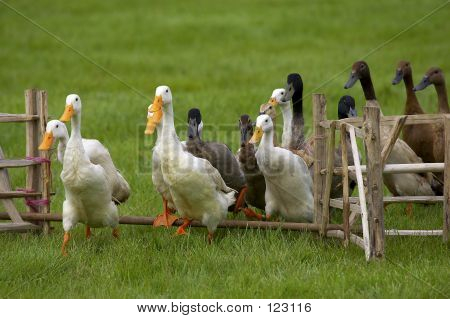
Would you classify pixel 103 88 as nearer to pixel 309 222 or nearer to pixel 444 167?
Answer: pixel 309 222

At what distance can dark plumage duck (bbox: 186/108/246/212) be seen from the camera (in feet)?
27.3

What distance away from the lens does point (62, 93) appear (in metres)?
16.6

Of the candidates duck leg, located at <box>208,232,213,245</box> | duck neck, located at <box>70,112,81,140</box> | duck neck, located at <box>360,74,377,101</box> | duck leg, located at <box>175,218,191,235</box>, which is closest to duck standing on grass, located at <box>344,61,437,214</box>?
duck neck, located at <box>360,74,377,101</box>

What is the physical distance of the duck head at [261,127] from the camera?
7.69 metres

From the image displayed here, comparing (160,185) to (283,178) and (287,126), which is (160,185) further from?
(287,126)

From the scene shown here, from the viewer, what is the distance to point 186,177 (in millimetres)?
7426

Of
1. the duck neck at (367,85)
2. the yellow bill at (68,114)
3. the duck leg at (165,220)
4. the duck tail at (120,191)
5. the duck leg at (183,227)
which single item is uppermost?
the duck neck at (367,85)

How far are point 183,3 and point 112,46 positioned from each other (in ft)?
23.6

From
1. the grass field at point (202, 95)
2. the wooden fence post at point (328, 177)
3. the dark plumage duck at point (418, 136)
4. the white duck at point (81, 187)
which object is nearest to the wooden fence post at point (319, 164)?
the wooden fence post at point (328, 177)

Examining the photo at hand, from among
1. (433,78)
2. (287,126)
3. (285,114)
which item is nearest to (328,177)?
(287,126)

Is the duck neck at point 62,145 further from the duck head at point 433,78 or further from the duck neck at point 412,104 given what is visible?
the duck head at point 433,78

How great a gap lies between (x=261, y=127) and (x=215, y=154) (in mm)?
807

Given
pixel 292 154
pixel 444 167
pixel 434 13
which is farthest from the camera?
pixel 434 13
